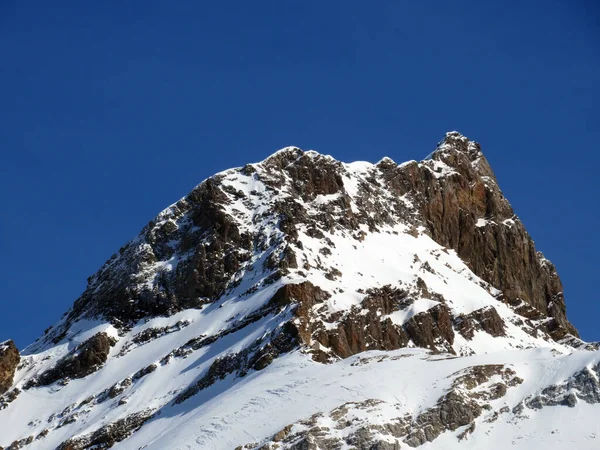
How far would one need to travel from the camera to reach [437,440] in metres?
149

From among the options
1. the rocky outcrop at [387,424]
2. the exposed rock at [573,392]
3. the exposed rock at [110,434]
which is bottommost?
the exposed rock at [573,392]

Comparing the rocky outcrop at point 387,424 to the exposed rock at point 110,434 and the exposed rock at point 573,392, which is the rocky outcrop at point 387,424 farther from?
the exposed rock at point 110,434

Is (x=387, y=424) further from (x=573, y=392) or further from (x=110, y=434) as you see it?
(x=110, y=434)

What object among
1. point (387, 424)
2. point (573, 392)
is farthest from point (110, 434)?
point (573, 392)

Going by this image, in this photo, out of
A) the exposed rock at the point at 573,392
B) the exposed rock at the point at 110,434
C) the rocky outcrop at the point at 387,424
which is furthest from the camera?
the exposed rock at the point at 110,434

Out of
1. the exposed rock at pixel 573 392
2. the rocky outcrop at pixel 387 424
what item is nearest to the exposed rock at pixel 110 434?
the rocky outcrop at pixel 387 424

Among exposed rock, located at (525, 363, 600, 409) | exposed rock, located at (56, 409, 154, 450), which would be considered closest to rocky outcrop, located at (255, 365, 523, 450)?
exposed rock, located at (525, 363, 600, 409)

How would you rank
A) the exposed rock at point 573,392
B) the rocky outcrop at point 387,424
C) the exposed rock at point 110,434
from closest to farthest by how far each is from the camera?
1. the rocky outcrop at point 387,424
2. the exposed rock at point 573,392
3. the exposed rock at point 110,434

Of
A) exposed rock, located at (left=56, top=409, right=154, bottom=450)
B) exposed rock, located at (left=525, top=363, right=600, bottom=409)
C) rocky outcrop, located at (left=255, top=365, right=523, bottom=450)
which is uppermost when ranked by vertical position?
exposed rock, located at (left=56, top=409, right=154, bottom=450)

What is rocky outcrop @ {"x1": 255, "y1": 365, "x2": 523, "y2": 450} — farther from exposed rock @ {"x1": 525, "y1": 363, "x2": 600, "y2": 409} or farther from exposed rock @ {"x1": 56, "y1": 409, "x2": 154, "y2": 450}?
exposed rock @ {"x1": 56, "y1": 409, "x2": 154, "y2": 450}

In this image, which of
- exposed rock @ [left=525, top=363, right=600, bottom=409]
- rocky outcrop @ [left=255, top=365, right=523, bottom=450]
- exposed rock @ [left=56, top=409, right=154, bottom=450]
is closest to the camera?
rocky outcrop @ [left=255, top=365, right=523, bottom=450]

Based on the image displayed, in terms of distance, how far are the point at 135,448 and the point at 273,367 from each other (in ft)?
61.5

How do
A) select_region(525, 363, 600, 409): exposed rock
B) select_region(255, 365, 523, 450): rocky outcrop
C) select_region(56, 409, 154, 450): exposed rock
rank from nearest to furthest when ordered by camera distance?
1. select_region(255, 365, 523, 450): rocky outcrop
2. select_region(525, 363, 600, 409): exposed rock
3. select_region(56, 409, 154, 450): exposed rock

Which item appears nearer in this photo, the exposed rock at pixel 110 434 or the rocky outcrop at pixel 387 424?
the rocky outcrop at pixel 387 424
